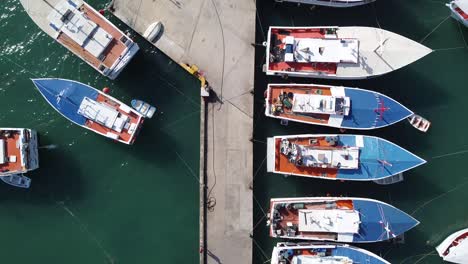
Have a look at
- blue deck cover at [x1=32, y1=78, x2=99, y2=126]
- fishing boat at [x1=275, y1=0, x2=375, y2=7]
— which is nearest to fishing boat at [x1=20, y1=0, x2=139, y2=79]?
blue deck cover at [x1=32, y1=78, x2=99, y2=126]

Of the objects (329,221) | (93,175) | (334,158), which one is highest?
(334,158)

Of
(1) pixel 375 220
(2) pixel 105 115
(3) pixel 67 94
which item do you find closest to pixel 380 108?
(1) pixel 375 220

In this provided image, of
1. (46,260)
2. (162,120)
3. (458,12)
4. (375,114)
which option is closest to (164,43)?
(162,120)

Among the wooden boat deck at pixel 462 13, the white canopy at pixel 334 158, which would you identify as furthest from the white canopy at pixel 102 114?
the wooden boat deck at pixel 462 13

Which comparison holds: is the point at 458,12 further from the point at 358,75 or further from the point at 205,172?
the point at 205,172

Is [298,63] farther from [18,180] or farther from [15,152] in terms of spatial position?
[18,180]

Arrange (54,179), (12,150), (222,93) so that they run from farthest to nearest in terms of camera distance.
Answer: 1. (222,93)
2. (54,179)
3. (12,150)
